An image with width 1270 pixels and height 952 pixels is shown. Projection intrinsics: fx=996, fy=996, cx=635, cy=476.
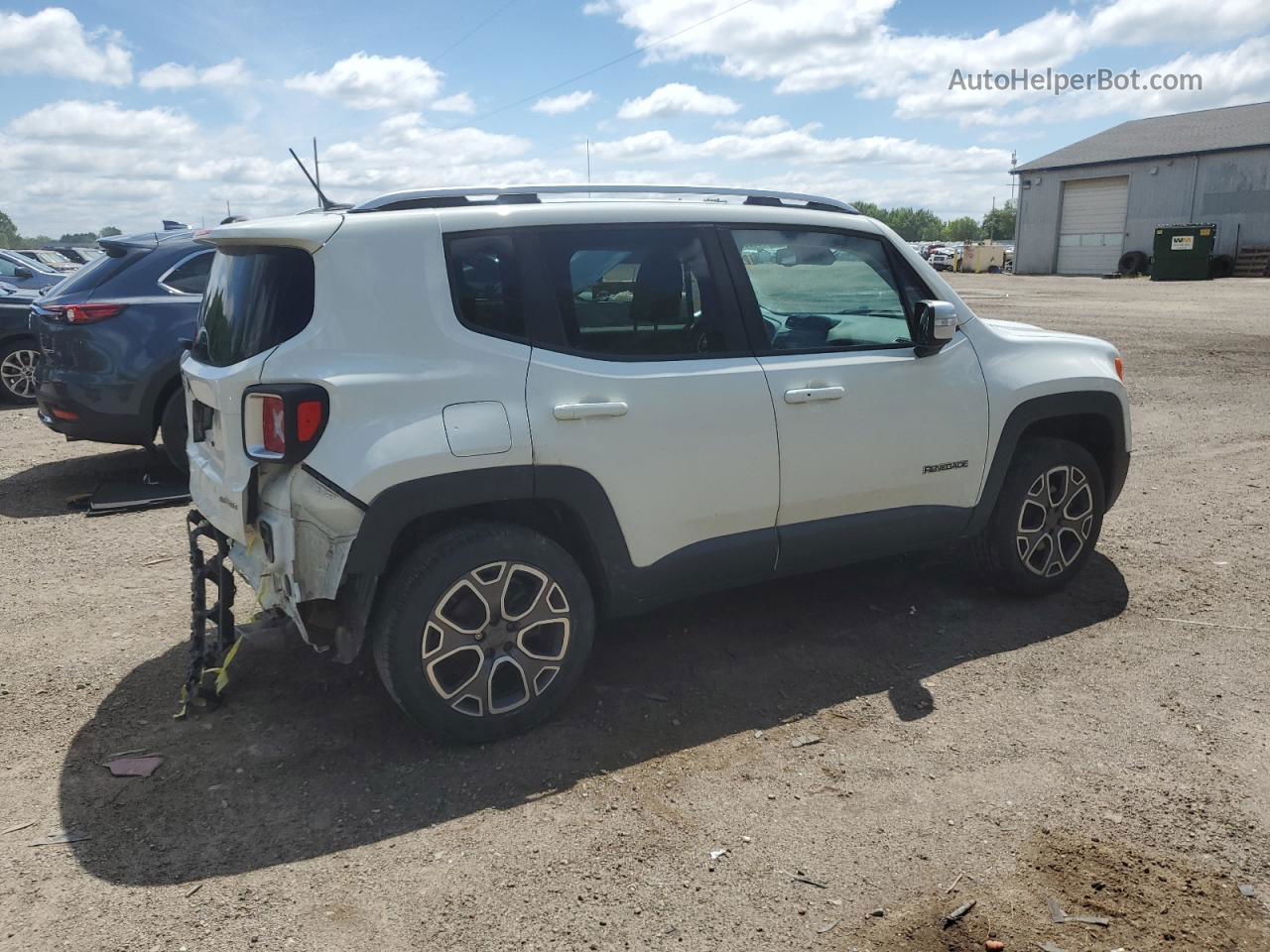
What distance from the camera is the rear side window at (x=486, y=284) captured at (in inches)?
137

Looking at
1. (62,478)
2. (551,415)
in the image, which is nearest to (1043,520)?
(551,415)

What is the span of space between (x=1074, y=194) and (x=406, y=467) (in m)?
49.2

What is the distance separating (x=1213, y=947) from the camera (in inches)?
101

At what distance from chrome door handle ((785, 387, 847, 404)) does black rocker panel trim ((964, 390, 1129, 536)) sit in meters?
0.99

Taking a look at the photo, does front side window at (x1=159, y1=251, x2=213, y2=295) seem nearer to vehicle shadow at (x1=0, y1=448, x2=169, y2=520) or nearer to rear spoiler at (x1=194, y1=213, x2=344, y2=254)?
vehicle shadow at (x1=0, y1=448, x2=169, y2=520)

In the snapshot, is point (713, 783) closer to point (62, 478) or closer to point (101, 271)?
point (101, 271)

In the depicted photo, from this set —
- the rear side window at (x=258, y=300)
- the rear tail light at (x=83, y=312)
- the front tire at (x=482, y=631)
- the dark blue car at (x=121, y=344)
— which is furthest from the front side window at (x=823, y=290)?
the rear tail light at (x=83, y=312)

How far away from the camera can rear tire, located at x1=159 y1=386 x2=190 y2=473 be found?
7.15 meters

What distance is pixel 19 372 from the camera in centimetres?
1109

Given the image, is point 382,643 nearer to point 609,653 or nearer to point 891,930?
point 609,653

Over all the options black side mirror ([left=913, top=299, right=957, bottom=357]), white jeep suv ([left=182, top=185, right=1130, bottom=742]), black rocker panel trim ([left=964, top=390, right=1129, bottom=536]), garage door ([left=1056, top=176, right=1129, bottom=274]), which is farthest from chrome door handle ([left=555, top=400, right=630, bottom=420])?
garage door ([left=1056, top=176, right=1129, bottom=274])

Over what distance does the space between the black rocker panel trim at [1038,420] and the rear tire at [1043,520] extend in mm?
97

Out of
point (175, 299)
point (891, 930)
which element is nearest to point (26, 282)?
point (175, 299)

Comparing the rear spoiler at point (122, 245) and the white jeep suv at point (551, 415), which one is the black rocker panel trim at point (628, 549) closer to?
the white jeep suv at point (551, 415)
